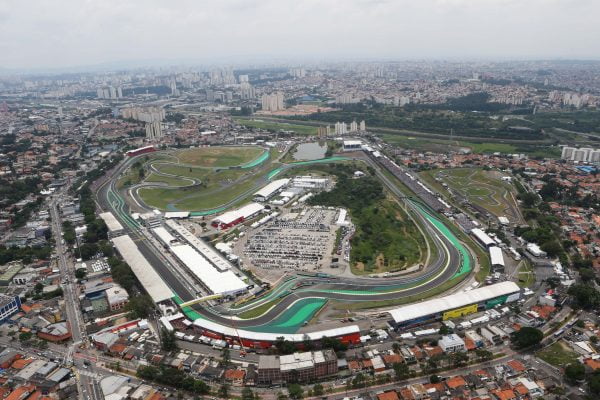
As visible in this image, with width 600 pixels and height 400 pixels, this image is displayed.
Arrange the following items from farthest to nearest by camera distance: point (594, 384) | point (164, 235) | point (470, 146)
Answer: point (470, 146), point (164, 235), point (594, 384)

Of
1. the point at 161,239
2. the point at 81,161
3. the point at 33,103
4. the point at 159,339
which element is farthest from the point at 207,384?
the point at 33,103

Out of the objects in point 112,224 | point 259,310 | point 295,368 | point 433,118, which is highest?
point 433,118

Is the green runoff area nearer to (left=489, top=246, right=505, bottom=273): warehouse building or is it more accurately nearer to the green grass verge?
the green grass verge

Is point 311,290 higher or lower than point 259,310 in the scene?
higher

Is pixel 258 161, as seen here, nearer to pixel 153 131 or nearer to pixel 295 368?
pixel 153 131

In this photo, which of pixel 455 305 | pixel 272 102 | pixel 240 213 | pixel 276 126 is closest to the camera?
pixel 455 305

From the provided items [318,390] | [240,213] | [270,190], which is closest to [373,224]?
[240,213]
